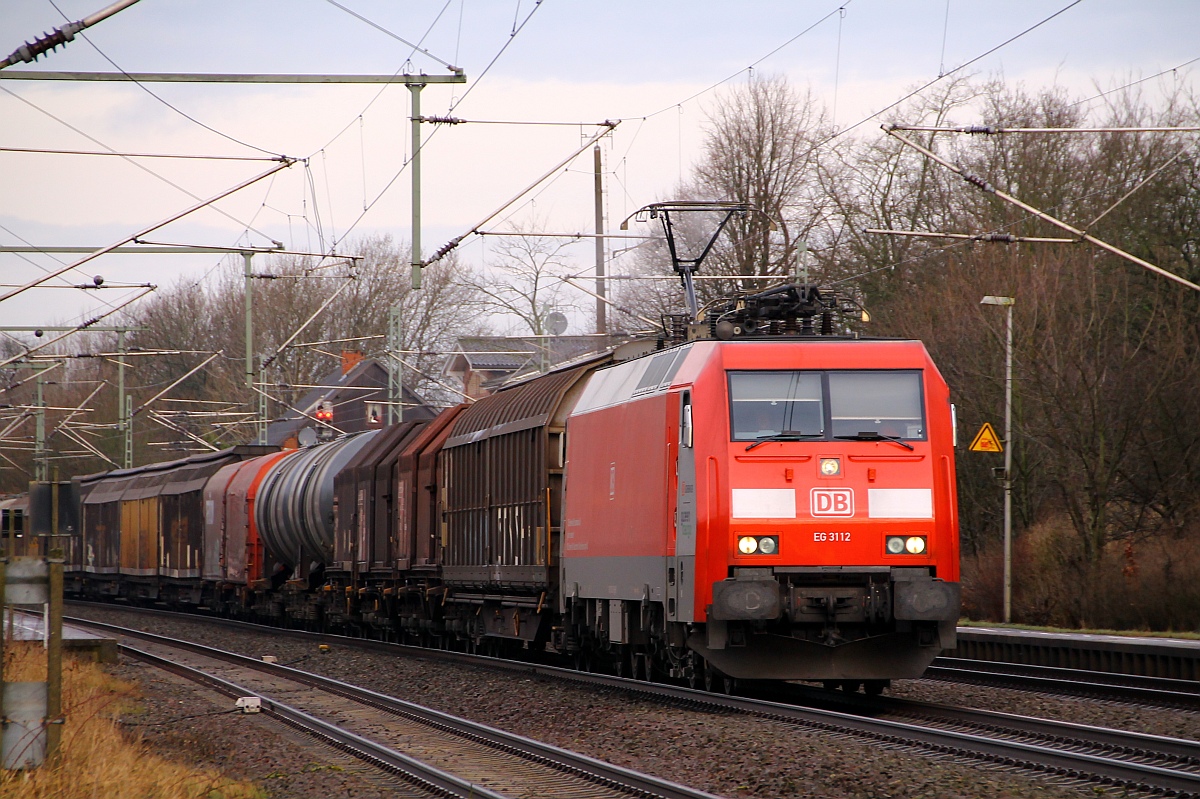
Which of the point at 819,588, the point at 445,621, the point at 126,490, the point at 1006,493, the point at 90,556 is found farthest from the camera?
the point at 90,556

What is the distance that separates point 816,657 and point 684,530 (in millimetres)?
1609

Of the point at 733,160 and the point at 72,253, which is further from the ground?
the point at 733,160

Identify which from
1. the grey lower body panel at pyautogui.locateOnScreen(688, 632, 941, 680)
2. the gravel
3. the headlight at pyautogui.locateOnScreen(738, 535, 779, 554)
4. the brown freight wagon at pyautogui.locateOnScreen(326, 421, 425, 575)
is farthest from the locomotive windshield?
the brown freight wagon at pyautogui.locateOnScreen(326, 421, 425, 575)

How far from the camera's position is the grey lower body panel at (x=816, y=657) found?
12984 mm

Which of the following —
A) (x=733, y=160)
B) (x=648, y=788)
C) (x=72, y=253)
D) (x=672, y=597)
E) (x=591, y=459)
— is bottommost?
(x=648, y=788)

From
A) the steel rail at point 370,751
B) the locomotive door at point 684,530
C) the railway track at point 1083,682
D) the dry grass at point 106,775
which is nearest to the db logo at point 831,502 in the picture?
the locomotive door at point 684,530

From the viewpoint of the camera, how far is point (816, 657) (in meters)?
13.0

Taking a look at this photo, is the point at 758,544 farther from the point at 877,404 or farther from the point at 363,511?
the point at 363,511

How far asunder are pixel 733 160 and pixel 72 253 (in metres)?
26.9

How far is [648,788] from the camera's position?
358 inches

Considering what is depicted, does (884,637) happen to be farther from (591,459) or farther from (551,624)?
(551,624)

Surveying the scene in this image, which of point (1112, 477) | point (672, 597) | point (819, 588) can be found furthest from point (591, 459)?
point (1112, 477)

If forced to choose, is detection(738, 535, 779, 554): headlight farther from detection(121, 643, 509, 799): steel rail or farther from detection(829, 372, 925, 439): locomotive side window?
detection(121, 643, 509, 799): steel rail

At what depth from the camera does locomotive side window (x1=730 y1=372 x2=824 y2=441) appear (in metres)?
12.9
